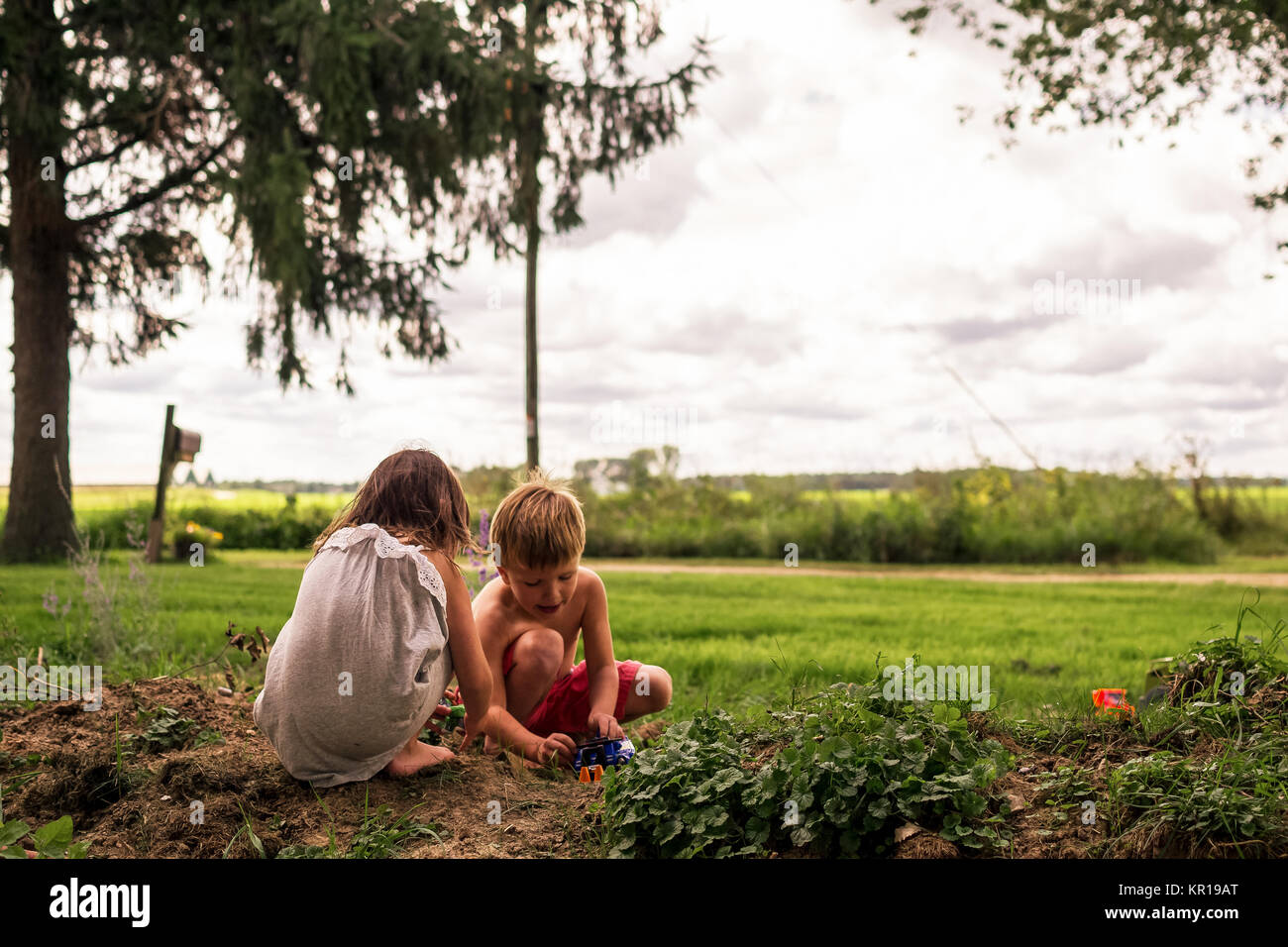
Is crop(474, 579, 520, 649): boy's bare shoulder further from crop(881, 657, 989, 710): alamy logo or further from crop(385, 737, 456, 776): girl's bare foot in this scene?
crop(881, 657, 989, 710): alamy logo

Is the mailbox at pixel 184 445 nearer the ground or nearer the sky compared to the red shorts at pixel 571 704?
nearer the sky

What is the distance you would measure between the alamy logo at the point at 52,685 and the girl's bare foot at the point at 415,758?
66.7 inches

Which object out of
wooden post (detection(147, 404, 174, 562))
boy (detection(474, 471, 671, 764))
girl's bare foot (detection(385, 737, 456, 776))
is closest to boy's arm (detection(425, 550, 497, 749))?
girl's bare foot (detection(385, 737, 456, 776))

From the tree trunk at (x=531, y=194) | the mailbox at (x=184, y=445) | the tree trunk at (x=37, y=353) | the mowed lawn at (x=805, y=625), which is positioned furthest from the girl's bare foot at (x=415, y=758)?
the tree trunk at (x=37, y=353)

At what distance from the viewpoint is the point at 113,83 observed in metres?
12.6

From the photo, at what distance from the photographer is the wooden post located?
1189 cm

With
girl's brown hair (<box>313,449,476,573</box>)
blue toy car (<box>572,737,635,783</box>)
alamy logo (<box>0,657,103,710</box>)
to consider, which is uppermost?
girl's brown hair (<box>313,449,476,573</box>)

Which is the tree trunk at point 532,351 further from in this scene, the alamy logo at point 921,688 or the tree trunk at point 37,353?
the alamy logo at point 921,688

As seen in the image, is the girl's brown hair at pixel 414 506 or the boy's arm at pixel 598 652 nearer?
the girl's brown hair at pixel 414 506

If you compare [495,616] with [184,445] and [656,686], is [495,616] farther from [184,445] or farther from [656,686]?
[184,445]

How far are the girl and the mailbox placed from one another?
9.78 metres

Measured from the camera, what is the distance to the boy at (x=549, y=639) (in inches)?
141
